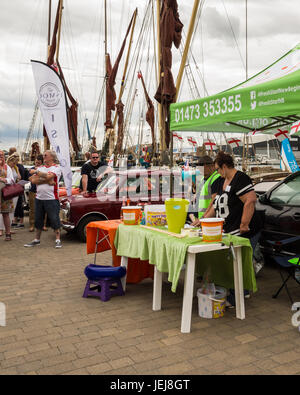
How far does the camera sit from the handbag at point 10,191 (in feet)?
29.2

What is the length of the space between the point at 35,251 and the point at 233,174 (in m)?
5.04

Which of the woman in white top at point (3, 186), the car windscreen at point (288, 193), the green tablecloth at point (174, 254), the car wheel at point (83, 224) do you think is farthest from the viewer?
the car wheel at point (83, 224)

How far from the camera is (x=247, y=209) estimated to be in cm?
453

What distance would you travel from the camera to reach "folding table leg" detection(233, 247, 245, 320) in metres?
4.33

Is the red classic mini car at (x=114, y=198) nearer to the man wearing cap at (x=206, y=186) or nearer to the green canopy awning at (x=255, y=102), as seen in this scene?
the green canopy awning at (x=255, y=102)

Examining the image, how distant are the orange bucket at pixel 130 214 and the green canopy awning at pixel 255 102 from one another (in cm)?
172

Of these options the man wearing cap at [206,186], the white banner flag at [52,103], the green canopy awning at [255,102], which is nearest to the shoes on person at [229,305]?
the man wearing cap at [206,186]

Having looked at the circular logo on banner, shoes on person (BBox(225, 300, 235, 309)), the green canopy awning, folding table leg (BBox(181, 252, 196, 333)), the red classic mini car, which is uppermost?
the circular logo on banner

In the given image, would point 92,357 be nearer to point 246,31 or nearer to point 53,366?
point 53,366

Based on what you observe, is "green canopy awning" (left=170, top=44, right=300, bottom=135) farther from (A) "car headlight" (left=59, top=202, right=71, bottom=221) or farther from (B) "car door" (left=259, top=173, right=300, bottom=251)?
Result: (A) "car headlight" (left=59, top=202, right=71, bottom=221)

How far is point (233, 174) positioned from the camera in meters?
4.71

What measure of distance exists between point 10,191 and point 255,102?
240 inches

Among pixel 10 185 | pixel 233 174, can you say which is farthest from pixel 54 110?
pixel 233 174

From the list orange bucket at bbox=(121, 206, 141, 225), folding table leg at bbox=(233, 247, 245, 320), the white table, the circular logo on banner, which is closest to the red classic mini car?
the circular logo on banner
